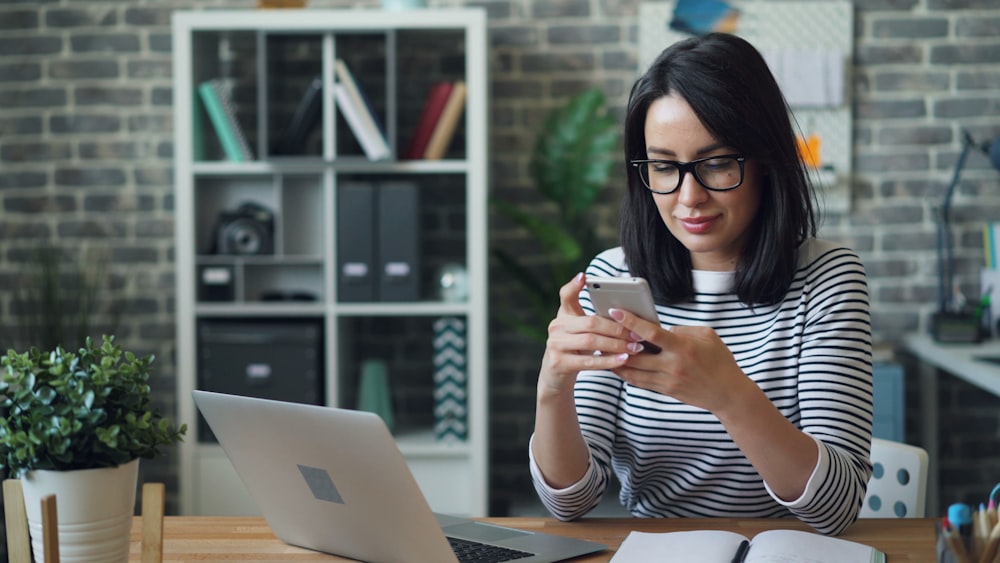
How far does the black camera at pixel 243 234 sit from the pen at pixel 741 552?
2.35 m

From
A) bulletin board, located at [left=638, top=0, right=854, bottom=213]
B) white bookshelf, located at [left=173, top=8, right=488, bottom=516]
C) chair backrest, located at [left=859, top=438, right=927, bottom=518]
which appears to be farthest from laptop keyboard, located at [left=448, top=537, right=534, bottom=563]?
bulletin board, located at [left=638, top=0, right=854, bottom=213]

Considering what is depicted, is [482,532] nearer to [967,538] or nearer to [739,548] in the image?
[739,548]

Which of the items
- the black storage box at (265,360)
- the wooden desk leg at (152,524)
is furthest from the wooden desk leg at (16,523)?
the black storage box at (265,360)

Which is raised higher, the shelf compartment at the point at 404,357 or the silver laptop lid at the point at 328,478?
the silver laptop lid at the point at 328,478

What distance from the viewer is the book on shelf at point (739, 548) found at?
1.19m

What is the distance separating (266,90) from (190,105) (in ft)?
0.80

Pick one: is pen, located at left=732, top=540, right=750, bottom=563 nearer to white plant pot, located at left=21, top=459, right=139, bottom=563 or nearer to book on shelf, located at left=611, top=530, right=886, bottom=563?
book on shelf, located at left=611, top=530, right=886, bottom=563

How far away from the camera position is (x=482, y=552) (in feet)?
4.25

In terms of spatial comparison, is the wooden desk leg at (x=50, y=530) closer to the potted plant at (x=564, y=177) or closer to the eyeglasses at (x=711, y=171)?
the eyeglasses at (x=711, y=171)

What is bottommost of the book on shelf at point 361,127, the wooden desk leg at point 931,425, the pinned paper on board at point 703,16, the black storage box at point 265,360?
the wooden desk leg at point 931,425

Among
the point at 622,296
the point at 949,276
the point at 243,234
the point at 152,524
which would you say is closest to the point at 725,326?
the point at 622,296

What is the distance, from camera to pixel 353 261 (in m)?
3.26

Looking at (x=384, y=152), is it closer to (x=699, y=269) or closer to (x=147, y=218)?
(x=147, y=218)

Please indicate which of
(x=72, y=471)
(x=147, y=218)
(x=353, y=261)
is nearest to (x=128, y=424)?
(x=72, y=471)
